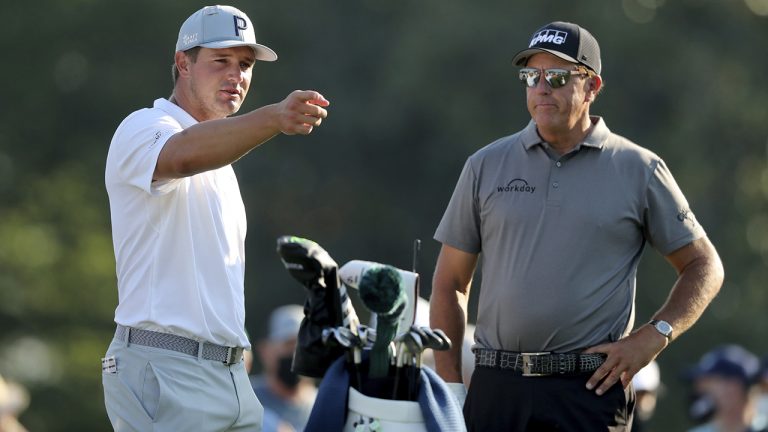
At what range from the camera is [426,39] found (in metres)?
24.0

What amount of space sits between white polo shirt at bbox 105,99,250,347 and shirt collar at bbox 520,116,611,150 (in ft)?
5.47

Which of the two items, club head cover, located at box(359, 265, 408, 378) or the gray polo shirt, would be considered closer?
club head cover, located at box(359, 265, 408, 378)

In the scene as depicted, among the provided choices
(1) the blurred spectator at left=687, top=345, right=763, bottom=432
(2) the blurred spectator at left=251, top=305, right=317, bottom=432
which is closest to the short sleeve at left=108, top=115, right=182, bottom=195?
(2) the blurred spectator at left=251, top=305, right=317, bottom=432

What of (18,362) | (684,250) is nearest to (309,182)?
(18,362)

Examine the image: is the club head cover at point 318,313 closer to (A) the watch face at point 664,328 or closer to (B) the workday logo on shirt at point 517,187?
(B) the workday logo on shirt at point 517,187

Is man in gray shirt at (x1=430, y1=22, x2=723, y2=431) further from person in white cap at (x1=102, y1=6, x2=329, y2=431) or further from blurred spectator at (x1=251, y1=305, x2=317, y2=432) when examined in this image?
blurred spectator at (x1=251, y1=305, x2=317, y2=432)

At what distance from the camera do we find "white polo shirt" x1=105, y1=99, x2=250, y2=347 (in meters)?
5.88

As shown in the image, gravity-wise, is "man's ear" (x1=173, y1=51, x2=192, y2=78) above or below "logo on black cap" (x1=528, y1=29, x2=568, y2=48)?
below

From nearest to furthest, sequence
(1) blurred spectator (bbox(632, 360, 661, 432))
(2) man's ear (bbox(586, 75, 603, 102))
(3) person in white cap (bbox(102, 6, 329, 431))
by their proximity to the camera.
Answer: (3) person in white cap (bbox(102, 6, 329, 431)) → (2) man's ear (bbox(586, 75, 603, 102)) → (1) blurred spectator (bbox(632, 360, 661, 432))

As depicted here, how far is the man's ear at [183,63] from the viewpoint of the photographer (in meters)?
6.28

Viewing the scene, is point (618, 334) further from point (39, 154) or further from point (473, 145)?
point (39, 154)

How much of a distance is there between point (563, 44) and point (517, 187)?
25.9 inches

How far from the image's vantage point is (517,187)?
702cm

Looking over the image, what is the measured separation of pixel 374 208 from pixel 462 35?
9.70 ft
